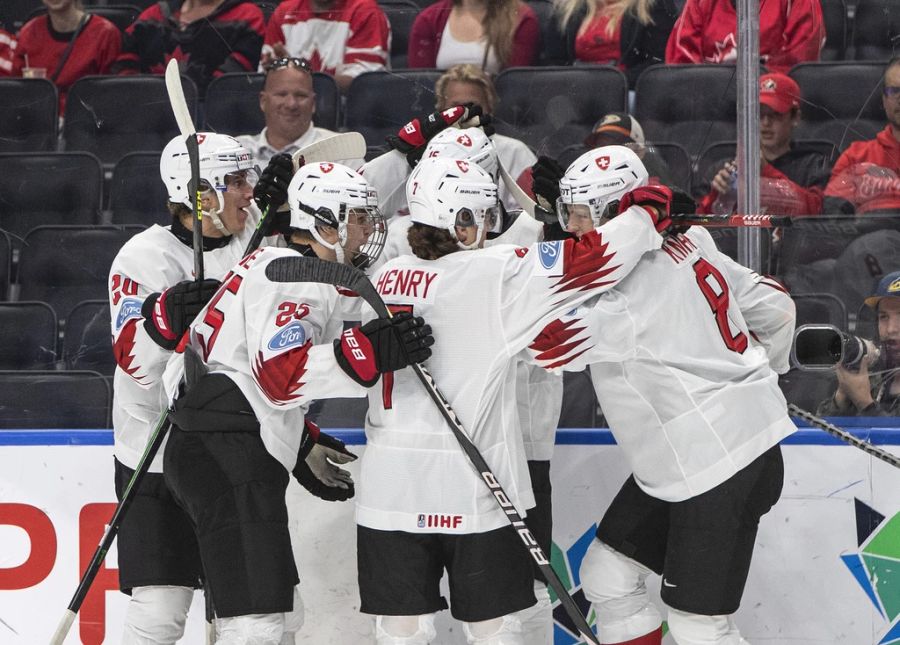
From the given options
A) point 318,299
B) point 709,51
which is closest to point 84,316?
point 318,299

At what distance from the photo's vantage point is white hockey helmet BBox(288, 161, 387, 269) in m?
2.96

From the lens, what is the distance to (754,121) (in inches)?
142

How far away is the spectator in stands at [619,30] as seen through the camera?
12.5ft

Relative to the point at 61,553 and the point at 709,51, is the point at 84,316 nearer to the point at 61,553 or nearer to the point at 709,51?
the point at 61,553

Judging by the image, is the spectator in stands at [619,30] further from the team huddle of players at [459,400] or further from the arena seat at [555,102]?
the team huddle of players at [459,400]

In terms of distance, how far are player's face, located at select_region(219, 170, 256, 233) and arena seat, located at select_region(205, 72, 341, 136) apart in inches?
23.5

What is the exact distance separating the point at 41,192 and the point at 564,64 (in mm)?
1576

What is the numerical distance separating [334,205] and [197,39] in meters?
1.43

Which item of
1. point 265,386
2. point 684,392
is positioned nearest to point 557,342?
point 684,392

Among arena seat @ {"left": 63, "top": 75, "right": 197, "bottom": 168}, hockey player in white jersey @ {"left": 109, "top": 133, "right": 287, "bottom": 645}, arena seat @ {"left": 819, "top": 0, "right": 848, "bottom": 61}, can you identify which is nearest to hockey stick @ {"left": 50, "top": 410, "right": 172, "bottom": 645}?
hockey player in white jersey @ {"left": 109, "top": 133, "right": 287, "bottom": 645}

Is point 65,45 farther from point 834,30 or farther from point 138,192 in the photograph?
point 834,30

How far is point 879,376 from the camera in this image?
137 inches

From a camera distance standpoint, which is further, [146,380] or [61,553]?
[61,553]

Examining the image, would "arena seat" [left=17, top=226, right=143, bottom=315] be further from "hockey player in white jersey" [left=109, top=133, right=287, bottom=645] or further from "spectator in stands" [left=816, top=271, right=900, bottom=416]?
"spectator in stands" [left=816, top=271, right=900, bottom=416]
